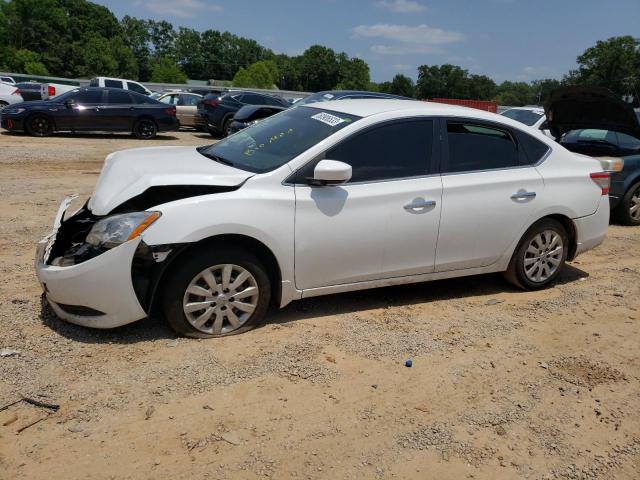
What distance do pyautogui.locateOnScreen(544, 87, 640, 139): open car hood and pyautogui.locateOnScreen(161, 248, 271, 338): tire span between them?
493 centimetres

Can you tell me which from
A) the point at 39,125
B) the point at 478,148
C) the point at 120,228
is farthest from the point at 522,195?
the point at 39,125

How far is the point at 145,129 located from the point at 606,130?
1341 cm

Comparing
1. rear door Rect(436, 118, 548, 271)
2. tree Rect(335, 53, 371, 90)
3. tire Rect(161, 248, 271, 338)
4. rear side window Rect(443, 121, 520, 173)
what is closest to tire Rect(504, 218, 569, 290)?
rear door Rect(436, 118, 548, 271)

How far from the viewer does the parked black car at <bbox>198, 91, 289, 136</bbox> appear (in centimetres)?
1825

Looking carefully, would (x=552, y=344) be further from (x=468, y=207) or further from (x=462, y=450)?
(x=462, y=450)

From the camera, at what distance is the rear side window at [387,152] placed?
4379 mm

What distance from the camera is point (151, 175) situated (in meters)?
4.00

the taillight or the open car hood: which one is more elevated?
the open car hood

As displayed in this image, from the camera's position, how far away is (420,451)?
10.1 ft

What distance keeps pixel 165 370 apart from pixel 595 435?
2.59 meters

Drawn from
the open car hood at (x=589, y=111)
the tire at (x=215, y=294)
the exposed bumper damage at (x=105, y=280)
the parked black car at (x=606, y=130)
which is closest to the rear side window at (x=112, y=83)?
the parked black car at (x=606, y=130)

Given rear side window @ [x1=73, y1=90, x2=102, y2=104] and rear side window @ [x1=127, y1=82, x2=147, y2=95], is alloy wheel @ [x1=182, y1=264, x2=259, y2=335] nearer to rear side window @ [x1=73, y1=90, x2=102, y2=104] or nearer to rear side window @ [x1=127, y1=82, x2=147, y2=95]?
rear side window @ [x1=73, y1=90, x2=102, y2=104]

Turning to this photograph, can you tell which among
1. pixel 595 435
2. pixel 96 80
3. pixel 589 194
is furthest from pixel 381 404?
pixel 96 80

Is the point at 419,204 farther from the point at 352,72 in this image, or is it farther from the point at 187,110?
the point at 352,72
